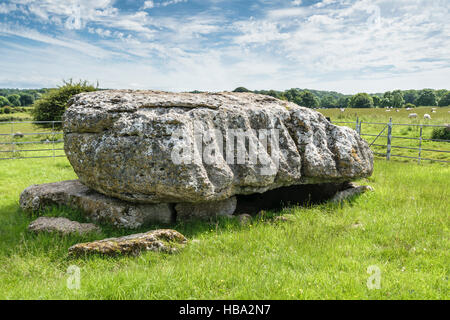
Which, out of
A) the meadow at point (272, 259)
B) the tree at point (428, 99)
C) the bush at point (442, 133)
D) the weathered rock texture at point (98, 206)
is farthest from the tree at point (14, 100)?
the tree at point (428, 99)

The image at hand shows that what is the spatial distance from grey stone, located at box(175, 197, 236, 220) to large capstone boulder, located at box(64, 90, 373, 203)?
51 cm

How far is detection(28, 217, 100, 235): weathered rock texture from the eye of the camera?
6727 mm

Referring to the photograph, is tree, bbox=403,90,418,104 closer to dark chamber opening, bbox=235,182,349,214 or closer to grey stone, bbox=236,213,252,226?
dark chamber opening, bbox=235,182,349,214

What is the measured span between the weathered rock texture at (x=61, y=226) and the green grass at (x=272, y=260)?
0.62ft

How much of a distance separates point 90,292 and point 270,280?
2.47 m

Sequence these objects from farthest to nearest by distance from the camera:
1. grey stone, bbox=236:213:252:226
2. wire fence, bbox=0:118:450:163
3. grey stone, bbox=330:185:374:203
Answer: wire fence, bbox=0:118:450:163 < grey stone, bbox=330:185:374:203 < grey stone, bbox=236:213:252:226

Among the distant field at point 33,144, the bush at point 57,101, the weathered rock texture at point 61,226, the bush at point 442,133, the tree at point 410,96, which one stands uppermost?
the tree at point 410,96

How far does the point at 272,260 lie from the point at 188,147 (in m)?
2.78

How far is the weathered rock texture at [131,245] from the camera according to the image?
5676 millimetres

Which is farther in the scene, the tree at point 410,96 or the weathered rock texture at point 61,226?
the tree at point 410,96

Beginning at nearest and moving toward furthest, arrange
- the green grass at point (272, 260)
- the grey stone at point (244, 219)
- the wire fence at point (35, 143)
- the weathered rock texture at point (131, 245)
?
the green grass at point (272, 260) → the weathered rock texture at point (131, 245) → the grey stone at point (244, 219) → the wire fence at point (35, 143)

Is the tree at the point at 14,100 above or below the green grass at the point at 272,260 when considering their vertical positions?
above

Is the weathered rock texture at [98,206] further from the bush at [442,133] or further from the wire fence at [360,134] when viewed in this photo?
the bush at [442,133]

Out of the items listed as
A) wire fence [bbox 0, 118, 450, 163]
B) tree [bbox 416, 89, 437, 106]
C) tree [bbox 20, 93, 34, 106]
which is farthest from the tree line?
tree [bbox 20, 93, 34, 106]
